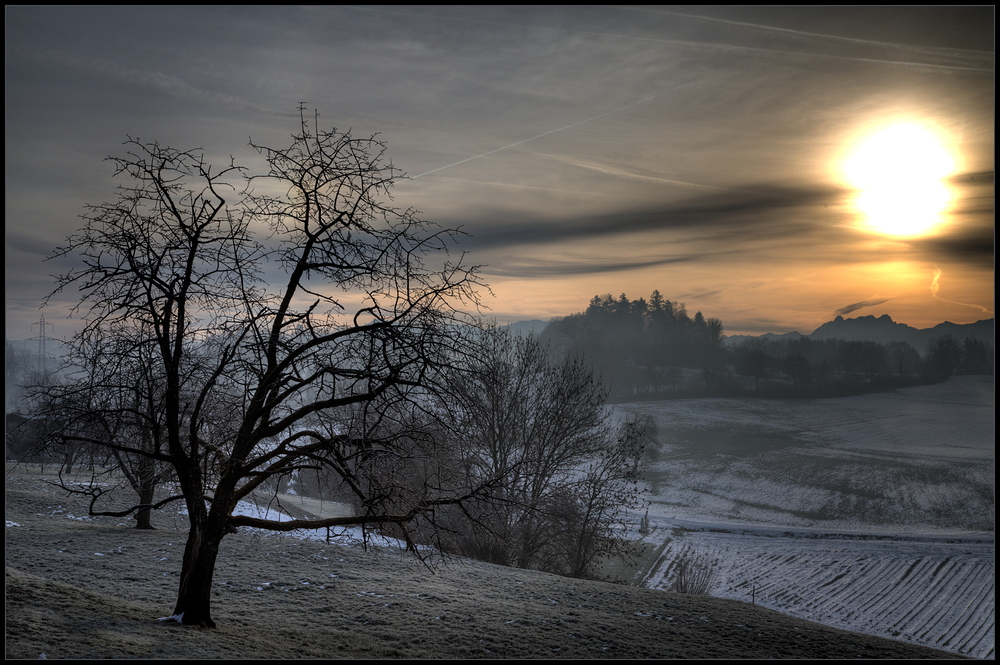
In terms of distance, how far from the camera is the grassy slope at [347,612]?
23.2ft

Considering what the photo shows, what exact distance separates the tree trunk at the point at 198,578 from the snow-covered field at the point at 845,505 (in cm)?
2738

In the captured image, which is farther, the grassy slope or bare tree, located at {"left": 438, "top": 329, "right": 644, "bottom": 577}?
bare tree, located at {"left": 438, "top": 329, "right": 644, "bottom": 577}

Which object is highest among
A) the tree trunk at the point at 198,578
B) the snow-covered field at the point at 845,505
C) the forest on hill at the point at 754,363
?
the forest on hill at the point at 754,363

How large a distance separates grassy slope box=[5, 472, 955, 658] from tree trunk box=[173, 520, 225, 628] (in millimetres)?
261

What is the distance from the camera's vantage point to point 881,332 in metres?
83.8

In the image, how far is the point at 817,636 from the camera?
11.2m

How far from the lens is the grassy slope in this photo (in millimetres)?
7070

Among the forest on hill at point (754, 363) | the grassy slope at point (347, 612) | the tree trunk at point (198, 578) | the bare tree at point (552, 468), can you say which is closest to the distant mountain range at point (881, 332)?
the forest on hill at point (754, 363)

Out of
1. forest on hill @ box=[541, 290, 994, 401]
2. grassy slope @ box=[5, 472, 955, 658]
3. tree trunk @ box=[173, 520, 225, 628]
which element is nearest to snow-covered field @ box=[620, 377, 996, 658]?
forest on hill @ box=[541, 290, 994, 401]

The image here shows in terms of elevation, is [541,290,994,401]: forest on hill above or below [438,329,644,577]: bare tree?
above

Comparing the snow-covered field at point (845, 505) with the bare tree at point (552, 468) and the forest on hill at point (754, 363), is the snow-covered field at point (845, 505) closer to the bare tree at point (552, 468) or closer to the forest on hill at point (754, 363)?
the forest on hill at point (754, 363)

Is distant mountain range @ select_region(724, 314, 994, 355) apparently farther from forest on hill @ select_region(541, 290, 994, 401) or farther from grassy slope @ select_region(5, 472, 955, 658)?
grassy slope @ select_region(5, 472, 955, 658)

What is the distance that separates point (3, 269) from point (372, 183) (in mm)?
4353

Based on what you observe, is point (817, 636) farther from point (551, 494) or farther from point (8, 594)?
point (8, 594)
